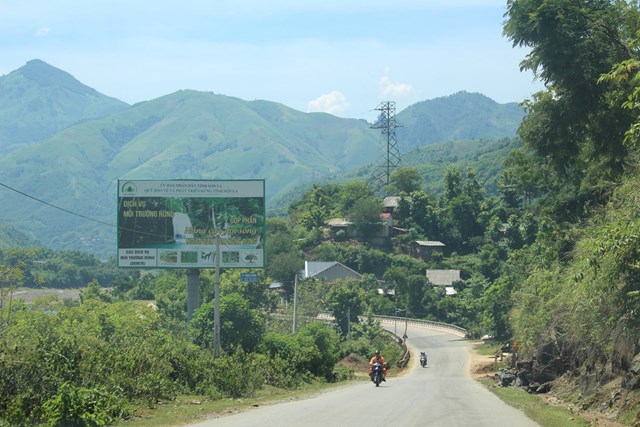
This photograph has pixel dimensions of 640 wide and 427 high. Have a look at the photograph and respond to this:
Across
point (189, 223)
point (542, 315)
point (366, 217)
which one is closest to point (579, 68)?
point (542, 315)

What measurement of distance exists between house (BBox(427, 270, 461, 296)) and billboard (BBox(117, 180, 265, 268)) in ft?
205

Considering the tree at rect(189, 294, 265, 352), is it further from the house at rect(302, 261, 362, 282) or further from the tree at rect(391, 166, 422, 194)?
the tree at rect(391, 166, 422, 194)

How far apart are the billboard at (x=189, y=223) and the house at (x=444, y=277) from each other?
62362 mm

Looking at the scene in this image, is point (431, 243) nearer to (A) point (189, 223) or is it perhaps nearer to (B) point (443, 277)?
(B) point (443, 277)

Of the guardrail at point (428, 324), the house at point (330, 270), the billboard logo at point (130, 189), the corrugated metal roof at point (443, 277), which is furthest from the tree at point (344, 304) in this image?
the billboard logo at point (130, 189)

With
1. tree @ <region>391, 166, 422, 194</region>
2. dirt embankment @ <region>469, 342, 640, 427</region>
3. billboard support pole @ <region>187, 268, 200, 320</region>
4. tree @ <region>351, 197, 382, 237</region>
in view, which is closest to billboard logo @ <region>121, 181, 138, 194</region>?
billboard support pole @ <region>187, 268, 200, 320</region>

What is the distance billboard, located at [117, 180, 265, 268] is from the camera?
41.1 m

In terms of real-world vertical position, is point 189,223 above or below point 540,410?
above

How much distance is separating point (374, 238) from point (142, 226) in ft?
253

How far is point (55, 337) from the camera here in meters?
19.4

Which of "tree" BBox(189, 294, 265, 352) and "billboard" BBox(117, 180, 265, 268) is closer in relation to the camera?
"tree" BBox(189, 294, 265, 352)

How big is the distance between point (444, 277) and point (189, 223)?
6611 cm

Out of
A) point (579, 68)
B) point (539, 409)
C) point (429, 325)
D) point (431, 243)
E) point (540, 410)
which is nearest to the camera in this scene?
point (540, 410)

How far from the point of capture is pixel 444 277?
103062 mm
